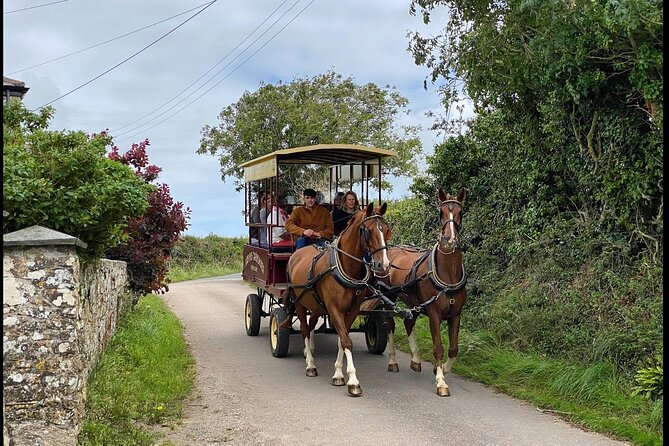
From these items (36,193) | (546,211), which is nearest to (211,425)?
(36,193)

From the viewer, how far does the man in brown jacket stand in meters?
11.1

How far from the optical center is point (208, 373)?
10062mm

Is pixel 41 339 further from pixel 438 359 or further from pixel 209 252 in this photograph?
pixel 209 252

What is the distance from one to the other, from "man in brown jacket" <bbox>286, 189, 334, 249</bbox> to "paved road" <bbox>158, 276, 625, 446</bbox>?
1832 millimetres

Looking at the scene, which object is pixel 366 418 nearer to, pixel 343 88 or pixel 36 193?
pixel 36 193

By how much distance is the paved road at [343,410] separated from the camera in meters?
6.85

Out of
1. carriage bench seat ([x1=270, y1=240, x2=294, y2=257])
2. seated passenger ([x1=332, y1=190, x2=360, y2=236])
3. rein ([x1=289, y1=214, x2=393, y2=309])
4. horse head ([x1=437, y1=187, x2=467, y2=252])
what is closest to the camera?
horse head ([x1=437, y1=187, x2=467, y2=252])

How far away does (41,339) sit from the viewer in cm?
574

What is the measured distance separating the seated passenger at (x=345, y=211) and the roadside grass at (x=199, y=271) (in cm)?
2116

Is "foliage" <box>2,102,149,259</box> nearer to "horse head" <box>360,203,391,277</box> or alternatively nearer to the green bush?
"horse head" <box>360,203,391,277</box>

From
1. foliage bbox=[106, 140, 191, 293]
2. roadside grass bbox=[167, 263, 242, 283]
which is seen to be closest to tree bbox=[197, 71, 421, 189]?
roadside grass bbox=[167, 263, 242, 283]

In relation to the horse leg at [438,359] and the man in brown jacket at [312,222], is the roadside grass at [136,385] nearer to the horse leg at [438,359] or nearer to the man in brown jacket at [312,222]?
the man in brown jacket at [312,222]

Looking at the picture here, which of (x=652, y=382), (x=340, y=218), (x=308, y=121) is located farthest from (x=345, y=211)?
(x=308, y=121)

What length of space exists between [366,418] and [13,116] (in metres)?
7.23
